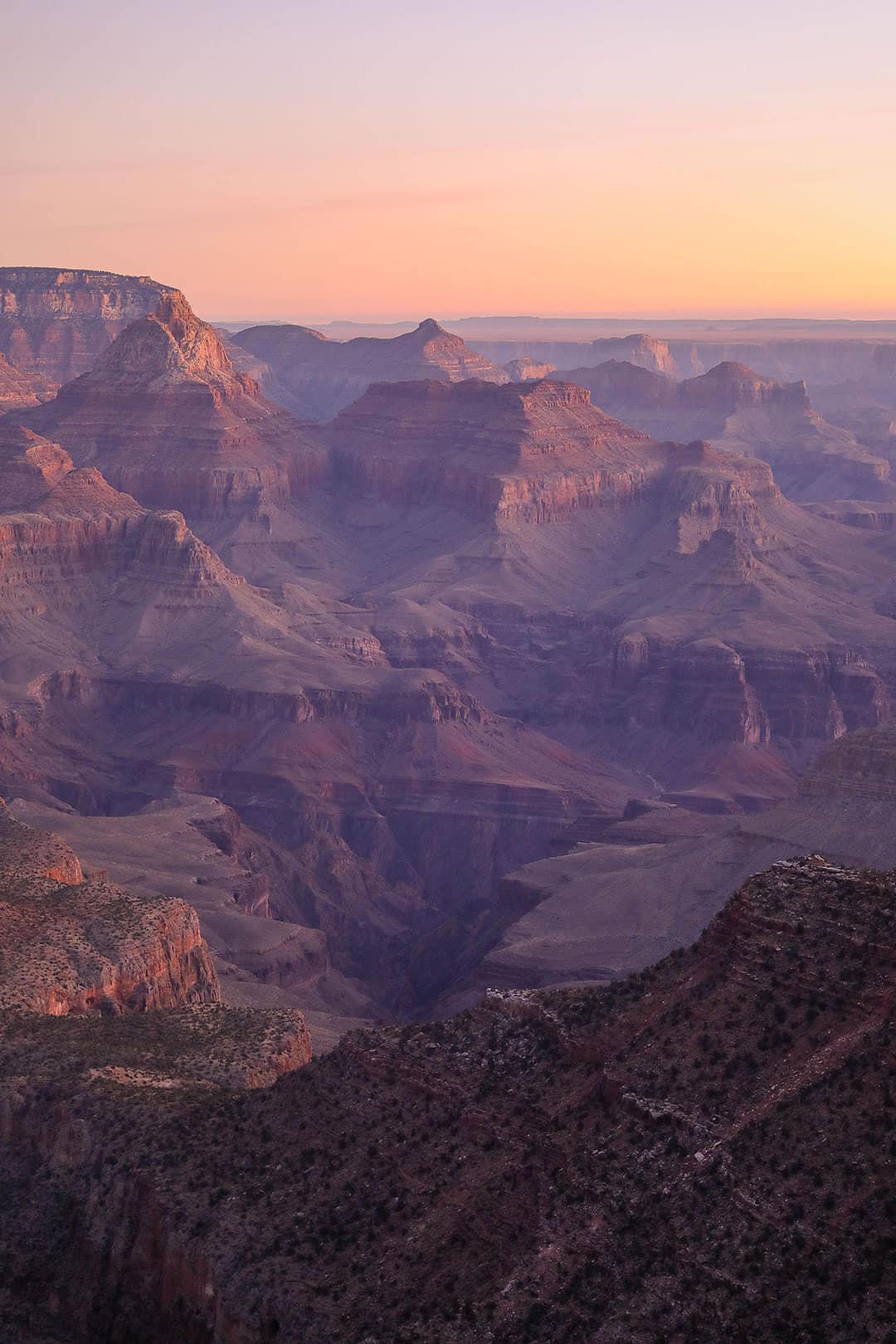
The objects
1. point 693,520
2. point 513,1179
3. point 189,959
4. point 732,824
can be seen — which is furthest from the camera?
point 693,520

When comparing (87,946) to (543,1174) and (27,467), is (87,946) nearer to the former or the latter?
(543,1174)

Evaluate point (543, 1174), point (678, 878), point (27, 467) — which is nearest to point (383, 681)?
point (27, 467)

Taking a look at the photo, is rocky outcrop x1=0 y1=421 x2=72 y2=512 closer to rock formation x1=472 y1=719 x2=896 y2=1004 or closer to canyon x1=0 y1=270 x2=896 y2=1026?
canyon x1=0 y1=270 x2=896 y2=1026

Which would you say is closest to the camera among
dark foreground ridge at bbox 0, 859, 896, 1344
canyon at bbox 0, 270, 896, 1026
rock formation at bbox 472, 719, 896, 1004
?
dark foreground ridge at bbox 0, 859, 896, 1344

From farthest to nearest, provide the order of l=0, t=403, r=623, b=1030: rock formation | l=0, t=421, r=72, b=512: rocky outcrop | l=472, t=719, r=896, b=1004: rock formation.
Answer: l=0, t=421, r=72, b=512: rocky outcrop → l=0, t=403, r=623, b=1030: rock formation → l=472, t=719, r=896, b=1004: rock formation

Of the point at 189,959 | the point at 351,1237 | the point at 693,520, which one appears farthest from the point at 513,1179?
the point at 693,520

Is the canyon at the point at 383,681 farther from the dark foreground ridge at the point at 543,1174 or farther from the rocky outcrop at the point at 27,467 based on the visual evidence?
the dark foreground ridge at the point at 543,1174

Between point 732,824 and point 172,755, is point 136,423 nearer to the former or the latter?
point 172,755

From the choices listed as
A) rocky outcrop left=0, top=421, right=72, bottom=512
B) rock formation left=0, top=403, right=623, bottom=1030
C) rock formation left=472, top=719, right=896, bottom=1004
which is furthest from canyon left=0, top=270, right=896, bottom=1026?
rock formation left=472, top=719, right=896, bottom=1004
